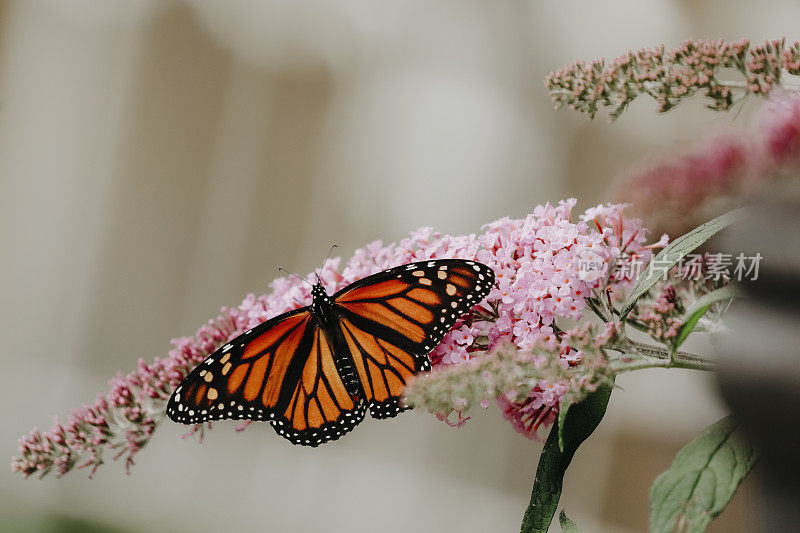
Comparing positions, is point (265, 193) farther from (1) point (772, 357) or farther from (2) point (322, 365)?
(1) point (772, 357)

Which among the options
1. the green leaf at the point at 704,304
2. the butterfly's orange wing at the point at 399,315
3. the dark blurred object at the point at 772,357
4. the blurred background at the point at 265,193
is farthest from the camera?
the blurred background at the point at 265,193

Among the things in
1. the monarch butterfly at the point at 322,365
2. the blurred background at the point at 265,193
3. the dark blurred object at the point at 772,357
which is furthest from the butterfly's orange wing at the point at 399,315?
the blurred background at the point at 265,193

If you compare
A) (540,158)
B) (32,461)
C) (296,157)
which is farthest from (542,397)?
(296,157)

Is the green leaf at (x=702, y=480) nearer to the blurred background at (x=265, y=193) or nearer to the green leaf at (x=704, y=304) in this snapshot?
the green leaf at (x=704, y=304)

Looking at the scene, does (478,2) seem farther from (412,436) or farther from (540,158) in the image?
(412,436)

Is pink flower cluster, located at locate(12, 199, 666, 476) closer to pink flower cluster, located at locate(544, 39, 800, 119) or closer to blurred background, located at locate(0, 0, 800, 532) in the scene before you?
pink flower cluster, located at locate(544, 39, 800, 119)

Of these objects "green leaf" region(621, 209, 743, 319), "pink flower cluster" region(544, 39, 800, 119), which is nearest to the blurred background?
"pink flower cluster" region(544, 39, 800, 119)
